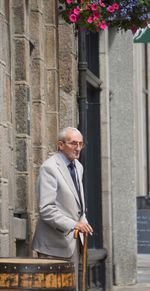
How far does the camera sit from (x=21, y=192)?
1016 centimetres

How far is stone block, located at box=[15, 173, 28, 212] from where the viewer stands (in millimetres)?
10148

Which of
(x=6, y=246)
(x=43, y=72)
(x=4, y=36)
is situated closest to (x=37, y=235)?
(x=6, y=246)

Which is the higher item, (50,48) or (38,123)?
(50,48)

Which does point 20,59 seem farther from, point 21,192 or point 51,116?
point 51,116

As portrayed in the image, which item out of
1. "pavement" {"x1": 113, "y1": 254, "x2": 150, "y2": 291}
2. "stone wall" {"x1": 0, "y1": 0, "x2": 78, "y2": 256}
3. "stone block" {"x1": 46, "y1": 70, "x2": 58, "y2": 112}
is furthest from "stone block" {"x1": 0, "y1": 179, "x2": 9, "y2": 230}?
"pavement" {"x1": 113, "y1": 254, "x2": 150, "y2": 291}

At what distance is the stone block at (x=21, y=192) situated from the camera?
10.1m

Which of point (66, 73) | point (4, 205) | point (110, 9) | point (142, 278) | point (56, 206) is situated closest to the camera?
point (56, 206)

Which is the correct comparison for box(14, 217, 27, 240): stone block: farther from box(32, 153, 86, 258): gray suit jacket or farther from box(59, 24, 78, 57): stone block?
box(59, 24, 78, 57): stone block

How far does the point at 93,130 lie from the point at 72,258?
18.7 ft

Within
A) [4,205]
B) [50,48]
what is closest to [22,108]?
[4,205]

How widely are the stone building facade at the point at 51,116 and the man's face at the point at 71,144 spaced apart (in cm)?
50

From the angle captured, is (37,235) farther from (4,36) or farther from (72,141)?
(4,36)

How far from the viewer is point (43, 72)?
11.2m

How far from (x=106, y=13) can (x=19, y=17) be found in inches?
32.8
